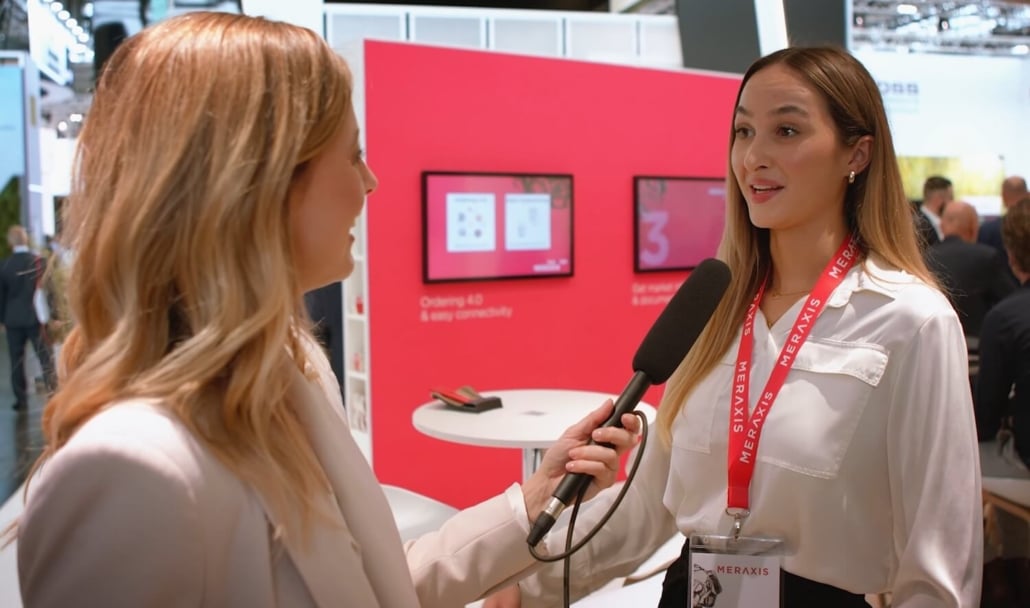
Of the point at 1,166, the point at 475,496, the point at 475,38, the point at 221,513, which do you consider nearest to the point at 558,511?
the point at 221,513

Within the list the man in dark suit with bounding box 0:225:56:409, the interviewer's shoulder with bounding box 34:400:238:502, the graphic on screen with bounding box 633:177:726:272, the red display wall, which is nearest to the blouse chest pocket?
the interviewer's shoulder with bounding box 34:400:238:502

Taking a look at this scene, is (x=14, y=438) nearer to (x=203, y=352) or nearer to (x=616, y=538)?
(x=616, y=538)

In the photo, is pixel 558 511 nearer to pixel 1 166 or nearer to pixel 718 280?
pixel 718 280

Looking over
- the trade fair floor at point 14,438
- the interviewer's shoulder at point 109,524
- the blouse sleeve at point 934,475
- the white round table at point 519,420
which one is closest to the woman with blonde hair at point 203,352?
the interviewer's shoulder at point 109,524

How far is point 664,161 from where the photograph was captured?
5781 mm

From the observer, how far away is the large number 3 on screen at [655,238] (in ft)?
18.6

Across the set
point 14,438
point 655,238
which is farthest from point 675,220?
point 14,438

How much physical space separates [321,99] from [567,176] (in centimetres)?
441

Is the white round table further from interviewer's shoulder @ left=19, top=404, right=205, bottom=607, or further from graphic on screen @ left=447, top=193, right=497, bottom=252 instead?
interviewer's shoulder @ left=19, top=404, right=205, bottom=607

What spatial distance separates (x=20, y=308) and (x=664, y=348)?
3199 millimetres

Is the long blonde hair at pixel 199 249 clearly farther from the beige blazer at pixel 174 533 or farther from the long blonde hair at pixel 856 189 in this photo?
the long blonde hair at pixel 856 189

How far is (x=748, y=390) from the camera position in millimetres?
1513

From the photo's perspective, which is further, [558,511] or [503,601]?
[503,601]

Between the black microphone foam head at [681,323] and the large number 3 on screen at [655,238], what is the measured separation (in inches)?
169
